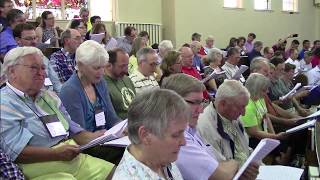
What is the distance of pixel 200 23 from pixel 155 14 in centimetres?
148

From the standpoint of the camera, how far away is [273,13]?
15.1 meters

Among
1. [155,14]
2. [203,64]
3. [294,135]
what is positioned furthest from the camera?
[155,14]

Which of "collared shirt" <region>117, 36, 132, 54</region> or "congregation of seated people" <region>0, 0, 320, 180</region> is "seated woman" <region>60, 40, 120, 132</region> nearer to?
"congregation of seated people" <region>0, 0, 320, 180</region>

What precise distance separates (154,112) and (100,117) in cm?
160

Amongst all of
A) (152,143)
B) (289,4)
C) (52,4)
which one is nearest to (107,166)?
(152,143)

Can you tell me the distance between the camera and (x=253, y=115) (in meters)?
3.75

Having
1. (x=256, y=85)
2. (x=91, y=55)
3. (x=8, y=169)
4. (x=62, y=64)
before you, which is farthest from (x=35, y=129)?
(x=256, y=85)

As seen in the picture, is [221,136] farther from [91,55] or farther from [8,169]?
[8,169]

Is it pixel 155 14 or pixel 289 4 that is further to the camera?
pixel 289 4

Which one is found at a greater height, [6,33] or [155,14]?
[155,14]

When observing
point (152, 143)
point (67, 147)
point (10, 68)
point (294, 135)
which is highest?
point (10, 68)

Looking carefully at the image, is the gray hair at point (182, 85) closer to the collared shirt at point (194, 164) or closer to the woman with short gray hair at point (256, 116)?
the collared shirt at point (194, 164)

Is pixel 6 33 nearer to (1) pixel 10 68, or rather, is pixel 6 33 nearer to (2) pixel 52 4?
(1) pixel 10 68

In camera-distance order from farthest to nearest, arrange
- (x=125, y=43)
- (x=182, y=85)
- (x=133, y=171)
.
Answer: (x=125, y=43) → (x=182, y=85) → (x=133, y=171)
